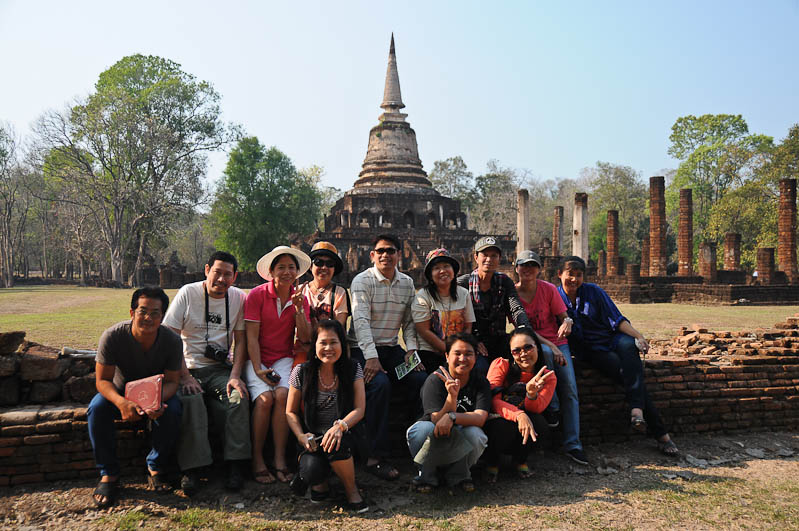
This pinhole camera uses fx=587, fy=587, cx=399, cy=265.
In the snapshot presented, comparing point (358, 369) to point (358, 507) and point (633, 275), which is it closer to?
point (358, 507)

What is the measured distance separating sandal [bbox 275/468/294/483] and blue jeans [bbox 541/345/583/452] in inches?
68.6

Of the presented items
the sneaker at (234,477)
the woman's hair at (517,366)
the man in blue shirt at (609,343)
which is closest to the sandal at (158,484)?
the sneaker at (234,477)

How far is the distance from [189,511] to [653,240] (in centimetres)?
2210

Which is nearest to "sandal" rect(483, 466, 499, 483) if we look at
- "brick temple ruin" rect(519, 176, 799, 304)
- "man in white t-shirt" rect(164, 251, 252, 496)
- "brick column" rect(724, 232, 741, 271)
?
"man in white t-shirt" rect(164, 251, 252, 496)

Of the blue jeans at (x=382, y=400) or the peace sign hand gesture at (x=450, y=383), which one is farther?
the blue jeans at (x=382, y=400)

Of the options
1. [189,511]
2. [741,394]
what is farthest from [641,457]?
[189,511]

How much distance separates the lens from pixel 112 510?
10.3ft

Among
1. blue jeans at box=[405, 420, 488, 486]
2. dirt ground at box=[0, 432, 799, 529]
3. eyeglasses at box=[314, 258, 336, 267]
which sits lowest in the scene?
dirt ground at box=[0, 432, 799, 529]

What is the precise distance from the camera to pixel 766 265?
68.0 feet

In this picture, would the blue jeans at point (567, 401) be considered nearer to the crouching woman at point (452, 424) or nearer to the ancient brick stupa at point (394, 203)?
the crouching woman at point (452, 424)

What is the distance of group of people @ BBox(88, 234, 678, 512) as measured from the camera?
133 inches

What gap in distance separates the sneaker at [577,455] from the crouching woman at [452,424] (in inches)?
30.7

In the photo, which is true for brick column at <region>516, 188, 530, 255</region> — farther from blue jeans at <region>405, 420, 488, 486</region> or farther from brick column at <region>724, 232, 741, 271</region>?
blue jeans at <region>405, 420, 488, 486</region>

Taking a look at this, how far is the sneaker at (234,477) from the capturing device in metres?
3.36
